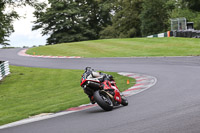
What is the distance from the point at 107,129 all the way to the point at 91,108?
3.47 meters

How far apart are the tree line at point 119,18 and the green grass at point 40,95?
47796mm

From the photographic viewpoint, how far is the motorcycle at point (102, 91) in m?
9.24

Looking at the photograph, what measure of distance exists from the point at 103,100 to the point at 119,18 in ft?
234

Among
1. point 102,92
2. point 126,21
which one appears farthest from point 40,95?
point 126,21

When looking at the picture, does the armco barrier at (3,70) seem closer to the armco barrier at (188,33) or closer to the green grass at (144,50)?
the green grass at (144,50)

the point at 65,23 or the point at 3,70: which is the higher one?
the point at 65,23

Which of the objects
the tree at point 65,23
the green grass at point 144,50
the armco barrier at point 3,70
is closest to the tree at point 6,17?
the armco barrier at point 3,70

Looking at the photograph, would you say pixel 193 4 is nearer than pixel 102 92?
No

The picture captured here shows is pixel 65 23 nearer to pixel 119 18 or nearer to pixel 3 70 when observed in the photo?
pixel 119 18

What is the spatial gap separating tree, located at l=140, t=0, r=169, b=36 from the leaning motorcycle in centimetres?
6457

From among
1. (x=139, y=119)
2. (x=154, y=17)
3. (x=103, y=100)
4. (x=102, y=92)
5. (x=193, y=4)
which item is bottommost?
(x=139, y=119)

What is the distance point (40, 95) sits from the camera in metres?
15.6

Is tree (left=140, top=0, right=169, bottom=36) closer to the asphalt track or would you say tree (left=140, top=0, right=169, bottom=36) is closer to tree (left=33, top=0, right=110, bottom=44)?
tree (left=33, top=0, right=110, bottom=44)

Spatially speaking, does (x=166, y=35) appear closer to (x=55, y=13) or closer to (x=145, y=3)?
(x=145, y=3)
